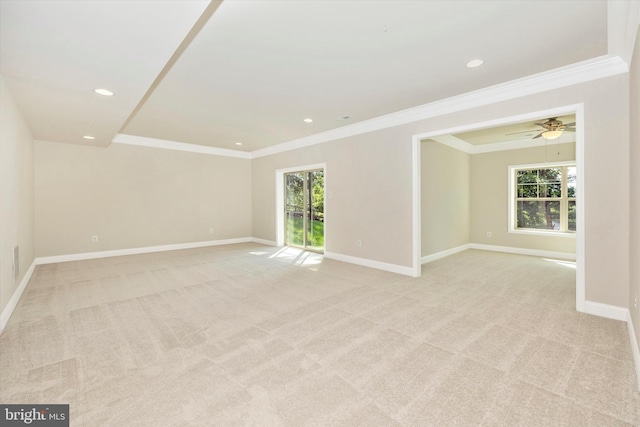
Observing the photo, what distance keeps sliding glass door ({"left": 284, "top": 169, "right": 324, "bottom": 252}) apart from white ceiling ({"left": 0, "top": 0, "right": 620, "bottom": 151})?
2.76 metres

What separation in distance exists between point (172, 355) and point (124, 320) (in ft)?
3.52

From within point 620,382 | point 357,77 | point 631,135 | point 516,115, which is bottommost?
point 620,382

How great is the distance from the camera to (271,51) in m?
2.67

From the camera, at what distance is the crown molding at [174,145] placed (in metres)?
6.20

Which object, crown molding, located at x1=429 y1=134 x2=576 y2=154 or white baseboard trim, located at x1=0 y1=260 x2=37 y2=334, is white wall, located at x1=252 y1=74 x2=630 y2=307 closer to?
crown molding, located at x1=429 y1=134 x2=576 y2=154

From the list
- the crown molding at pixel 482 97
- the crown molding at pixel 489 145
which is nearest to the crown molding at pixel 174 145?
the crown molding at pixel 482 97

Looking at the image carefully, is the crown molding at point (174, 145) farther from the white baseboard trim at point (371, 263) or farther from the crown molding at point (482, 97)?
the white baseboard trim at point (371, 263)

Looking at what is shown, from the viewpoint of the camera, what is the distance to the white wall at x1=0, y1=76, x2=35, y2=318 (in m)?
2.83

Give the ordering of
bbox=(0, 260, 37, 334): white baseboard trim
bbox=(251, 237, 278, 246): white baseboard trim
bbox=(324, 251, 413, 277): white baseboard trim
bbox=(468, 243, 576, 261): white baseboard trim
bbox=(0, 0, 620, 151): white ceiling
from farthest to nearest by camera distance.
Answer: bbox=(251, 237, 278, 246): white baseboard trim → bbox=(468, 243, 576, 261): white baseboard trim → bbox=(324, 251, 413, 277): white baseboard trim → bbox=(0, 260, 37, 334): white baseboard trim → bbox=(0, 0, 620, 151): white ceiling


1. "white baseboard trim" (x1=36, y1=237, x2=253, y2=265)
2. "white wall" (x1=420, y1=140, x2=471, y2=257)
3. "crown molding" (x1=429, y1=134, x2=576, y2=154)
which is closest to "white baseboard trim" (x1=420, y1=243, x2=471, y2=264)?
"white wall" (x1=420, y1=140, x2=471, y2=257)

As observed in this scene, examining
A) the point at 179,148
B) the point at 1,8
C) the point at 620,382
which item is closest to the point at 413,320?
the point at 620,382

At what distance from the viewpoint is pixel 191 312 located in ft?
10.2

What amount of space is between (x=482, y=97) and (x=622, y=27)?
145 centimetres

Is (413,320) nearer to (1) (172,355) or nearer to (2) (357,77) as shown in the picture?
(1) (172,355)
